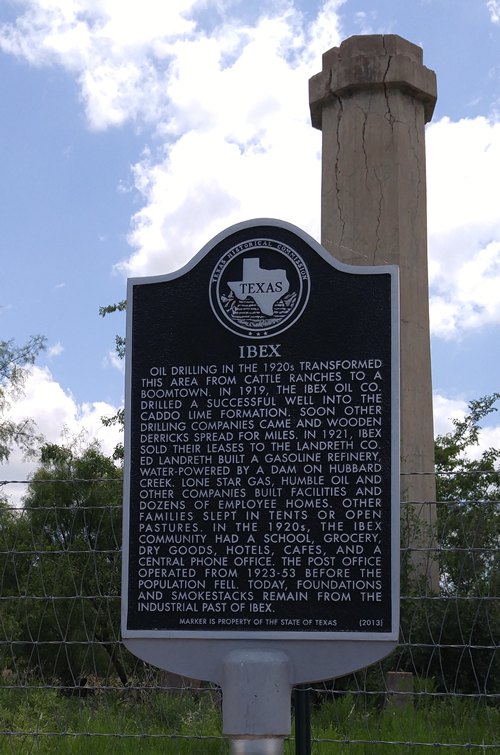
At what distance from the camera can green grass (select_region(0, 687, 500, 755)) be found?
21.2ft

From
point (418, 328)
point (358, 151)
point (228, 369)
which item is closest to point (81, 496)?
point (418, 328)

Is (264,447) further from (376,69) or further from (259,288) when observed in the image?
(376,69)

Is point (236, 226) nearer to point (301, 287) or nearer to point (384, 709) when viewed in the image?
point (301, 287)

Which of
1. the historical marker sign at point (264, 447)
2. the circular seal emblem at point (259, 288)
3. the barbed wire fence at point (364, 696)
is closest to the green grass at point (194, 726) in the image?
the barbed wire fence at point (364, 696)

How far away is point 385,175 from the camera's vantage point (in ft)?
41.4

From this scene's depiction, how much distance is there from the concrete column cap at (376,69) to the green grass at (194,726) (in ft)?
26.6

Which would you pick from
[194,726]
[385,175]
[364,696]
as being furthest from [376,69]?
[194,726]

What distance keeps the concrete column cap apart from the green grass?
811 centimetres

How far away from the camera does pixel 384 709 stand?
7.03m

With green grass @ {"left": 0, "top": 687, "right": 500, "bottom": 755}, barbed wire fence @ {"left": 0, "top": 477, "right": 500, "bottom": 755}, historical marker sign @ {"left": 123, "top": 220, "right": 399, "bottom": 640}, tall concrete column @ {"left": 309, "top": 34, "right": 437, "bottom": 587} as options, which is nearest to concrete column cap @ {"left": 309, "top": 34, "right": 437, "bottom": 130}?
tall concrete column @ {"left": 309, "top": 34, "right": 437, "bottom": 587}

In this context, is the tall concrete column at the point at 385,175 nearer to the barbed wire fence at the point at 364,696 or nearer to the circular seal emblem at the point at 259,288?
the barbed wire fence at the point at 364,696

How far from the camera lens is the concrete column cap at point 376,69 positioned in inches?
499

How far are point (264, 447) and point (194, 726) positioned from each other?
2.77 metres

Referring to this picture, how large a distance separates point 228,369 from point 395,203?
300 inches
